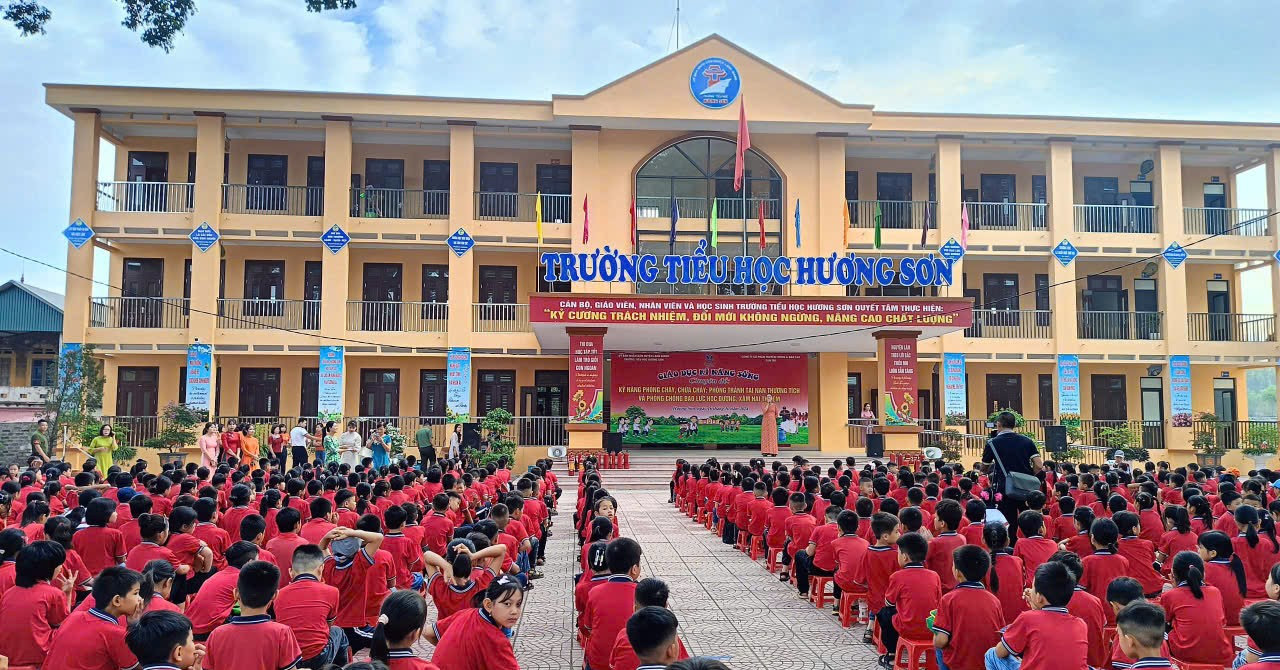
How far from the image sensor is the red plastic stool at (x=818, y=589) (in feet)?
24.4

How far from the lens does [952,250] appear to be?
22.7m

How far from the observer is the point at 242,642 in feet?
12.0

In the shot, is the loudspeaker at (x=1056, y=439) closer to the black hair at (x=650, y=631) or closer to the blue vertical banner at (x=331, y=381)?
the blue vertical banner at (x=331, y=381)

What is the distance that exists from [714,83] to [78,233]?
16205mm

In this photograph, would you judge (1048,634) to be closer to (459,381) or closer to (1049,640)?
(1049,640)

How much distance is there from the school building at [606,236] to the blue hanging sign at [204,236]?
68 millimetres

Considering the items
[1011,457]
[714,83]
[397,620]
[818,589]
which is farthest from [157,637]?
[714,83]

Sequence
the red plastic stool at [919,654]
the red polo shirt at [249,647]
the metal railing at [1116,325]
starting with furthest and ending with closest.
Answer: the metal railing at [1116,325]
the red plastic stool at [919,654]
the red polo shirt at [249,647]

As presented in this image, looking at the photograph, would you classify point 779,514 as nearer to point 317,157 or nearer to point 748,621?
point 748,621

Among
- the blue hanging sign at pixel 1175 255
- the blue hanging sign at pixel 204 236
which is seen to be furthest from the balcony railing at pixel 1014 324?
the blue hanging sign at pixel 204 236

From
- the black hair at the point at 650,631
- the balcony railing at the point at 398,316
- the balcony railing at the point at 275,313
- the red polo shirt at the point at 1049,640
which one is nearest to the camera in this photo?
the black hair at the point at 650,631

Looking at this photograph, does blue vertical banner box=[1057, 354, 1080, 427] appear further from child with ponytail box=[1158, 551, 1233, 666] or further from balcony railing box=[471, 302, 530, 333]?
child with ponytail box=[1158, 551, 1233, 666]

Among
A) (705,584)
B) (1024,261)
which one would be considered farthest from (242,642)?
(1024,261)

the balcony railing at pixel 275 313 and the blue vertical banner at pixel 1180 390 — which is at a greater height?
the balcony railing at pixel 275 313
